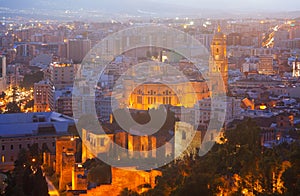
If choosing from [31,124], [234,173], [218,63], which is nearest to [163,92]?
[218,63]

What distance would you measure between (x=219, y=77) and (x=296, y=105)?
1.59 metres

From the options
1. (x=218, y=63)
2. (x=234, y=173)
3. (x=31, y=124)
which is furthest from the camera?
(x=218, y=63)

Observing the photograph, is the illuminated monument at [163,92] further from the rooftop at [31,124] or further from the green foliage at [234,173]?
the green foliage at [234,173]

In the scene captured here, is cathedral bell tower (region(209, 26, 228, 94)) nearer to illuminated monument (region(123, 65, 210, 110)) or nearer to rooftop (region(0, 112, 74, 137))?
illuminated monument (region(123, 65, 210, 110))

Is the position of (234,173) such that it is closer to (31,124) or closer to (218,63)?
(31,124)

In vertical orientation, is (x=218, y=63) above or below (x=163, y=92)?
above

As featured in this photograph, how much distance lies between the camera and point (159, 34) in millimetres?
23656

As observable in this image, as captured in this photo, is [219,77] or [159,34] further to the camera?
[159,34]

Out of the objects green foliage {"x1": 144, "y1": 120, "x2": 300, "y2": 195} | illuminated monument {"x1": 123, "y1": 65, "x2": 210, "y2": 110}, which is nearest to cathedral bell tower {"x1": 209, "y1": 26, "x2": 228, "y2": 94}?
illuminated monument {"x1": 123, "y1": 65, "x2": 210, "y2": 110}

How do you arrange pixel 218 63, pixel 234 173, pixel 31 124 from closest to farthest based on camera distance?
pixel 234 173
pixel 31 124
pixel 218 63

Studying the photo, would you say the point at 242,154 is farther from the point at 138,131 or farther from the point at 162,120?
the point at 162,120

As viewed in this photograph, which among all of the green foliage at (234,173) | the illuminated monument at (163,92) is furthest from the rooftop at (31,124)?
the green foliage at (234,173)

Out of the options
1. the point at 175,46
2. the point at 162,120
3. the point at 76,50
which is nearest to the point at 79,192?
the point at 162,120

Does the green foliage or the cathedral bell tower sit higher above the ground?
the cathedral bell tower
